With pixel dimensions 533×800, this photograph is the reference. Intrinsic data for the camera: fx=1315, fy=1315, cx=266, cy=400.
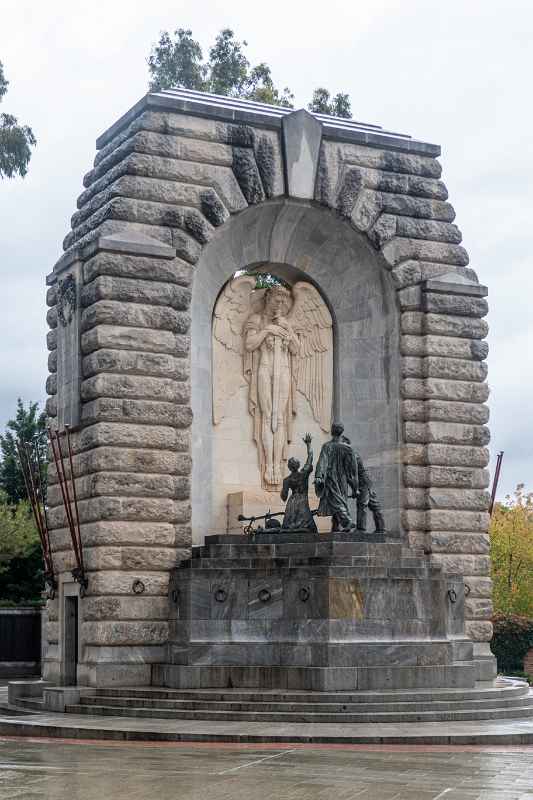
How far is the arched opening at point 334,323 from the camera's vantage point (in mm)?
26500

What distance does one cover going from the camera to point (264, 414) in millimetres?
27609

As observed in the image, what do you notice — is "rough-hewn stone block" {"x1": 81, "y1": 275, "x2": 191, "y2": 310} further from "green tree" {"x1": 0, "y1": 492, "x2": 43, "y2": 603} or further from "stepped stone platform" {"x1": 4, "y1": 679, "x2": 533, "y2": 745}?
"green tree" {"x1": 0, "y1": 492, "x2": 43, "y2": 603}

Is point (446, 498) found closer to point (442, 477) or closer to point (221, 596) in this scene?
point (442, 477)

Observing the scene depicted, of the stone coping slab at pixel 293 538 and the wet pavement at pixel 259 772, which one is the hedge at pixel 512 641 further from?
the wet pavement at pixel 259 772

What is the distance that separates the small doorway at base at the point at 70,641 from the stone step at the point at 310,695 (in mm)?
2386

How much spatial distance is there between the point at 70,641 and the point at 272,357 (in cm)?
726

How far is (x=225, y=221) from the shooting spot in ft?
84.7

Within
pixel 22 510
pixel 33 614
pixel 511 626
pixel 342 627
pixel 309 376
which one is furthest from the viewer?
pixel 22 510

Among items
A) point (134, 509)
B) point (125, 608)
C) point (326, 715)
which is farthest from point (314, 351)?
point (326, 715)

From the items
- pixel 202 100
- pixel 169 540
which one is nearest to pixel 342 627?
pixel 169 540

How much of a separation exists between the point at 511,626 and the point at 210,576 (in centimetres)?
1657

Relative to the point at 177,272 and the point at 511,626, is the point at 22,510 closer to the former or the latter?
the point at 511,626

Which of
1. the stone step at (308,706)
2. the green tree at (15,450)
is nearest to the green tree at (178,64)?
the green tree at (15,450)

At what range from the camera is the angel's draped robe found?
24.3 m
